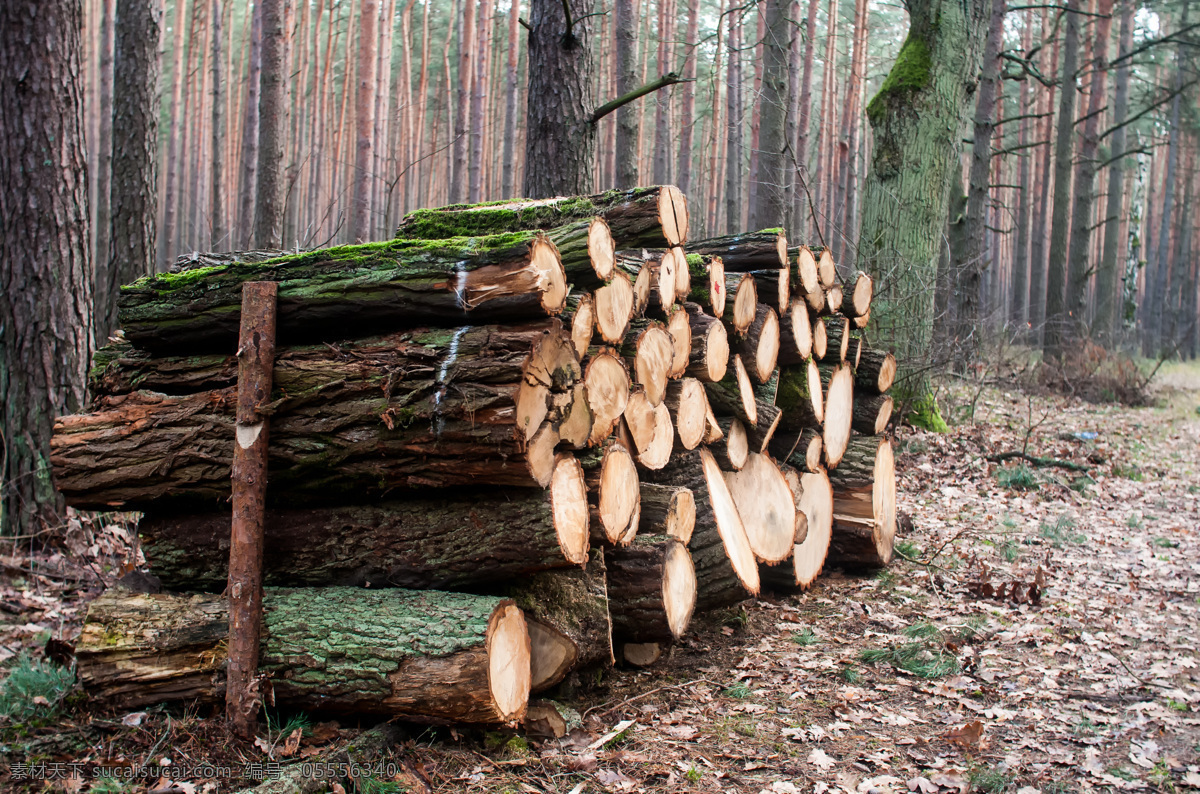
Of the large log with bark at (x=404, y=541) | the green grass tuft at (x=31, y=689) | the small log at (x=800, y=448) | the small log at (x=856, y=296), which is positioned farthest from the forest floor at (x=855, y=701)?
the small log at (x=856, y=296)

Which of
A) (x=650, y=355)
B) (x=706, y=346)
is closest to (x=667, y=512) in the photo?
(x=650, y=355)

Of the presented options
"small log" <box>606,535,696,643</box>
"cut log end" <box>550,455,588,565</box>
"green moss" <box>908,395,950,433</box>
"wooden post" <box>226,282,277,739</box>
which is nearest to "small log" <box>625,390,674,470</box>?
"small log" <box>606,535,696,643</box>

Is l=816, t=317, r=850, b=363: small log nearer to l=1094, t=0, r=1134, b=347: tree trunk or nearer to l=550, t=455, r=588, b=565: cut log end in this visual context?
l=550, t=455, r=588, b=565: cut log end

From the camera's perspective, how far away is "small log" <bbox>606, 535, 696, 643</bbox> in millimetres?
3502

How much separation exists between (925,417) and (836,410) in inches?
146

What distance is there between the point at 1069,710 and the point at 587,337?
8.40 feet

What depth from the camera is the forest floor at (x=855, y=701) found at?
2.73 meters

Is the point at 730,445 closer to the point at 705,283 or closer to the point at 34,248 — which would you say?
the point at 705,283

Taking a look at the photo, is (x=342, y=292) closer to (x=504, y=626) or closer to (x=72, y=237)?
(x=504, y=626)

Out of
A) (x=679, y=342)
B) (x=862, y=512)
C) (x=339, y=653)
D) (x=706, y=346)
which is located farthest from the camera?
(x=862, y=512)

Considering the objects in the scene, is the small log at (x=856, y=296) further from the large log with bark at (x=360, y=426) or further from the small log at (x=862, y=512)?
the large log with bark at (x=360, y=426)

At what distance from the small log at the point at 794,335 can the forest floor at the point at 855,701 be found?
147 centimetres

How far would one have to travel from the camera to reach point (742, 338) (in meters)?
4.71

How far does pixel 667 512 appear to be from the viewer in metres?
3.74
